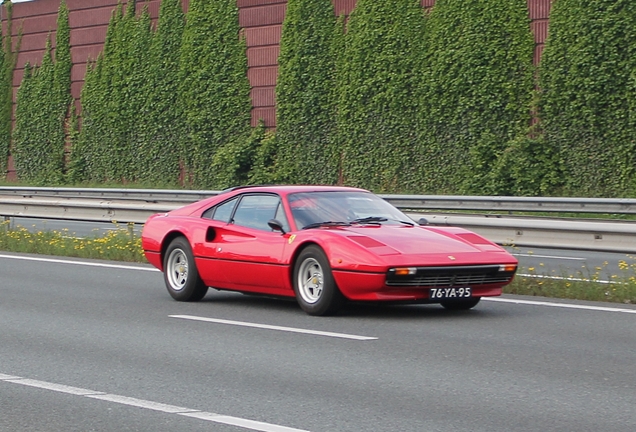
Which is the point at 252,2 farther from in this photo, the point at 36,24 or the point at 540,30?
the point at 36,24

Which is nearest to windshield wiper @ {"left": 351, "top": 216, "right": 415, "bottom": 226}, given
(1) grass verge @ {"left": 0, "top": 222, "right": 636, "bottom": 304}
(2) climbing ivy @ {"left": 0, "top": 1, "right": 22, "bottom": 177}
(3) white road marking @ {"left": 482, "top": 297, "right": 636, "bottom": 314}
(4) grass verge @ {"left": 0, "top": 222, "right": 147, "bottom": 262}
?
(3) white road marking @ {"left": 482, "top": 297, "right": 636, "bottom": 314}

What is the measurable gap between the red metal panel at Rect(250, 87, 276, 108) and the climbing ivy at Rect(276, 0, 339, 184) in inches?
17.5

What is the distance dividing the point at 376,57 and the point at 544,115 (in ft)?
19.8

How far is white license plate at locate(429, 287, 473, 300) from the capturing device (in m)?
10.2

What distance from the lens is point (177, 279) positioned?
12336 mm

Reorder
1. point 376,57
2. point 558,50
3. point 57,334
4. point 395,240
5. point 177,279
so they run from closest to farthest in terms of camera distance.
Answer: point 57,334 < point 395,240 < point 177,279 < point 558,50 < point 376,57

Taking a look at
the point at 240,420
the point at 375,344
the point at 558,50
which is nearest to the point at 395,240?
the point at 375,344

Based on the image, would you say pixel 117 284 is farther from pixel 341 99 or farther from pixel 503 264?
pixel 341 99

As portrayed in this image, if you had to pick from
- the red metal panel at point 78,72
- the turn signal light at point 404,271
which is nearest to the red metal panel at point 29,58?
the red metal panel at point 78,72

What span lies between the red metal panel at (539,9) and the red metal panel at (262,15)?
938 centimetres

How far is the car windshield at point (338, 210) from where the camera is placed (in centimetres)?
1117

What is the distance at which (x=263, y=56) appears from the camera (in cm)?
3741

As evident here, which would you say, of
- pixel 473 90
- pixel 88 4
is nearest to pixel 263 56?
pixel 473 90

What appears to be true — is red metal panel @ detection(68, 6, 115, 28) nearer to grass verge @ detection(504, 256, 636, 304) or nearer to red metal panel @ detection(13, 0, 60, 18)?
red metal panel @ detection(13, 0, 60, 18)
